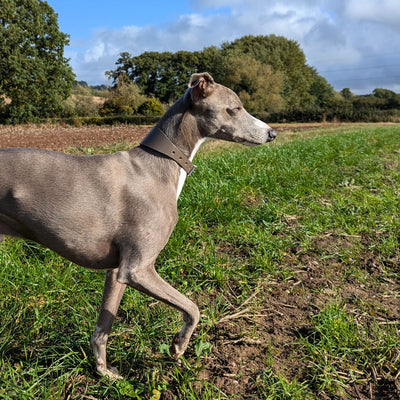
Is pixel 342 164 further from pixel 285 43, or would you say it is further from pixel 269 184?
pixel 285 43

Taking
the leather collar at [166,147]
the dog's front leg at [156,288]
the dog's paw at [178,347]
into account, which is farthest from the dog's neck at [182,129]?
the dog's paw at [178,347]

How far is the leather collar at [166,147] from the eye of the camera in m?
2.53

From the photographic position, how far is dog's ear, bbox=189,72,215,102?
2.64 m

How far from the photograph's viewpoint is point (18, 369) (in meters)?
2.48

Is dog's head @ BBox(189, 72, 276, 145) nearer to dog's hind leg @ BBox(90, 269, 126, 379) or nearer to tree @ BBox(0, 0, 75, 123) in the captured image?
dog's hind leg @ BBox(90, 269, 126, 379)

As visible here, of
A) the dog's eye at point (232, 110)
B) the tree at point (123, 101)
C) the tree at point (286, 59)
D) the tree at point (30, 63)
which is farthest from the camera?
the tree at point (286, 59)

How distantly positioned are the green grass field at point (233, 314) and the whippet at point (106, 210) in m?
0.26

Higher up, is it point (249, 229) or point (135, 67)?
point (135, 67)

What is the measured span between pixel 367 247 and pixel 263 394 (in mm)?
2795

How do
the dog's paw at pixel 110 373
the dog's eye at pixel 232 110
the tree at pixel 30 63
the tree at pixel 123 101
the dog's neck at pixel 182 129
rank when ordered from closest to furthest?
1. the dog's paw at pixel 110 373
2. the dog's neck at pixel 182 129
3. the dog's eye at pixel 232 110
4. the tree at pixel 30 63
5. the tree at pixel 123 101

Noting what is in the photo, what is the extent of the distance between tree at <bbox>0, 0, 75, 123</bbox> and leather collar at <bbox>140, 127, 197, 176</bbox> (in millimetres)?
33066

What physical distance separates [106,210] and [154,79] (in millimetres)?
64387

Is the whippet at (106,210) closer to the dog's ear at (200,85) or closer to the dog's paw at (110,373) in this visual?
the dog's paw at (110,373)

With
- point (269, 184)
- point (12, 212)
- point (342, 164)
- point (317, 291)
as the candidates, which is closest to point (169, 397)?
point (12, 212)
